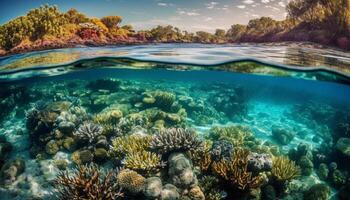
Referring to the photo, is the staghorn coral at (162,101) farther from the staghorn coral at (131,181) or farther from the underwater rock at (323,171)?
the underwater rock at (323,171)

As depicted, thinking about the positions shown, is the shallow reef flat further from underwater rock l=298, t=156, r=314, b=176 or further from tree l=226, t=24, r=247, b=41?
tree l=226, t=24, r=247, b=41

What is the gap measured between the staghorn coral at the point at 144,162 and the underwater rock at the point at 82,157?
6.23 ft

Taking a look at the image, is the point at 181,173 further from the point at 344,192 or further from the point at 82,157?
the point at 344,192

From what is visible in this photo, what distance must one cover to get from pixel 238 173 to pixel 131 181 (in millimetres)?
3060

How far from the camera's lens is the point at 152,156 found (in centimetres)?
792

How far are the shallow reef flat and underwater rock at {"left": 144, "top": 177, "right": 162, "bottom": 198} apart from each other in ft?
0.09

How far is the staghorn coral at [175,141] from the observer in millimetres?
8211

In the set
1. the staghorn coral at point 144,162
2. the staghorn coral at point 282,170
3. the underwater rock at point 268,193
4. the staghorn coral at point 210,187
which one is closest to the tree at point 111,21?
the staghorn coral at point 144,162

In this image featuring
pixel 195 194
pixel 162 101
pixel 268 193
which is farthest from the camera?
pixel 162 101

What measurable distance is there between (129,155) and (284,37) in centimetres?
895

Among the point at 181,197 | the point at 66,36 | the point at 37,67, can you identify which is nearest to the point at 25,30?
the point at 66,36

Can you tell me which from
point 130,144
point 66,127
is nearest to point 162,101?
point 66,127

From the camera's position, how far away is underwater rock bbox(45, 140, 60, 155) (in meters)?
10.1

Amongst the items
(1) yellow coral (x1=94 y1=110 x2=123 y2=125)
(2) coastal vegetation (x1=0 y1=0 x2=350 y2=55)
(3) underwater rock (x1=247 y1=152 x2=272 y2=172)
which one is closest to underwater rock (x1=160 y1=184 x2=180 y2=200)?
(3) underwater rock (x1=247 y1=152 x2=272 y2=172)
